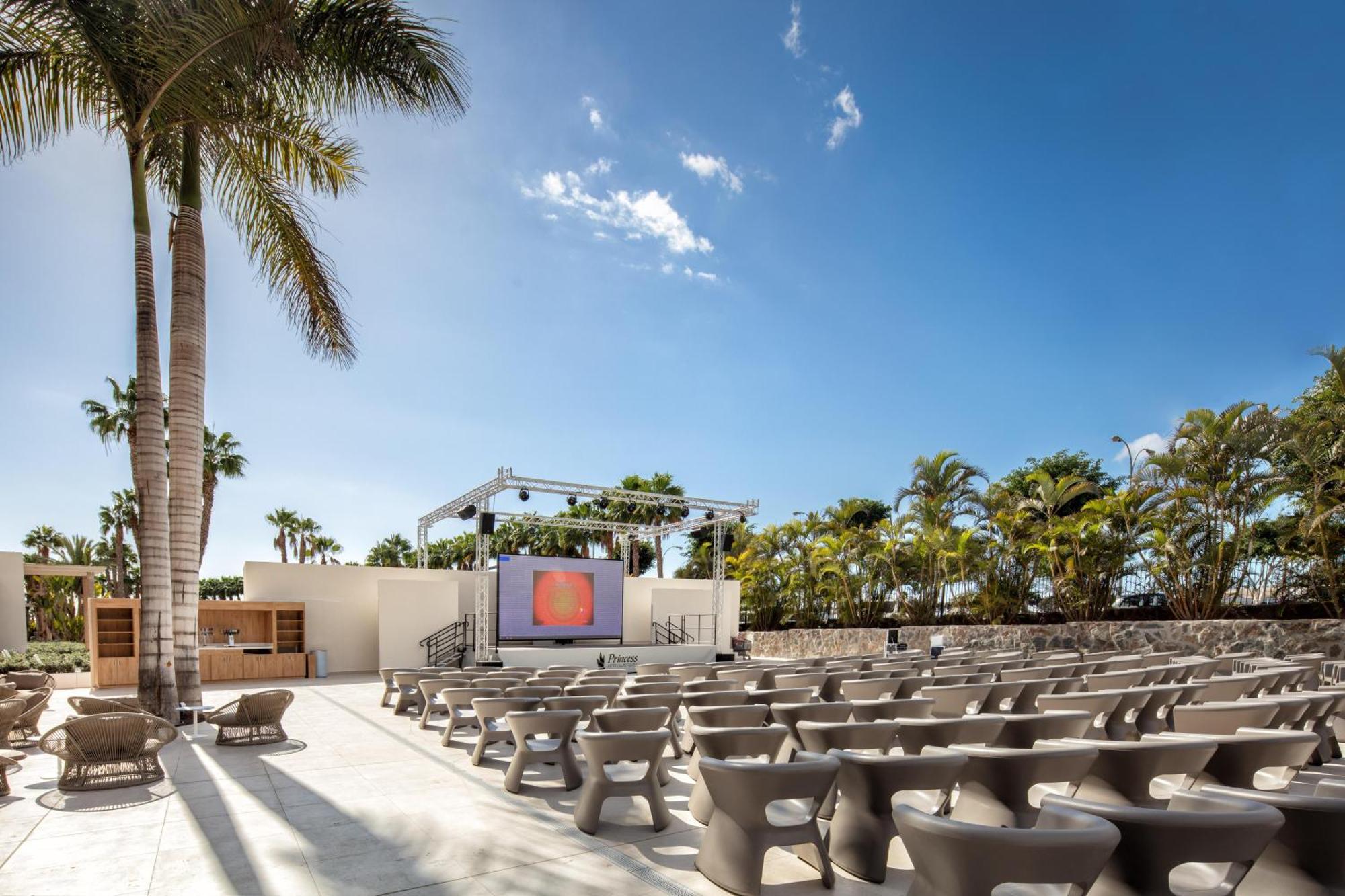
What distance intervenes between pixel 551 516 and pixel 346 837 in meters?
14.6

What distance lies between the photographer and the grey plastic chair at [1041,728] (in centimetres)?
388

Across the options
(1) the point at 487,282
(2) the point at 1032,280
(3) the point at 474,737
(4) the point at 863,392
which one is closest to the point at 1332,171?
(2) the point at 1032,280

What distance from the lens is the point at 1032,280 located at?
15.6 m

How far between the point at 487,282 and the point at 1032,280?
11727mm

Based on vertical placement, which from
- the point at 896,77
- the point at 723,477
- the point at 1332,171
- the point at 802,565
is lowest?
the point at 802,565

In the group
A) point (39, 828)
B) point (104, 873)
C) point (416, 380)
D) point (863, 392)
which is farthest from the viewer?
point (863, 392)

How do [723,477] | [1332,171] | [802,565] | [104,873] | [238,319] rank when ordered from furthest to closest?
[723,477]
[802,565]
[1332,171]
[238,319]
[104,873]

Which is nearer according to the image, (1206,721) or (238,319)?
(1206,721)

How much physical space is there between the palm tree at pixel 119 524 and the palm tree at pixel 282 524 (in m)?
6.10

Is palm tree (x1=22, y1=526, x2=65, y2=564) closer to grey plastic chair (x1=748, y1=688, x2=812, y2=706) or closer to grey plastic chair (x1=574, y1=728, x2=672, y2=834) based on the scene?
grey plastic chair (x1=748, y1=688, x2=812, y2=706)

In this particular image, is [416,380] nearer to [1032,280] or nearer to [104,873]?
[104,873]

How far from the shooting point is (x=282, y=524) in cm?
3669

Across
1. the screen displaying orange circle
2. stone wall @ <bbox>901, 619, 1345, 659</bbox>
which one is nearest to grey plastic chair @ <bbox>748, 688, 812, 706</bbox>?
stone wall @ <bbox>901, 619, 1345, 659</bbox>

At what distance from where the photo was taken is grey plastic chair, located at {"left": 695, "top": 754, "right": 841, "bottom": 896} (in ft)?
9.45
